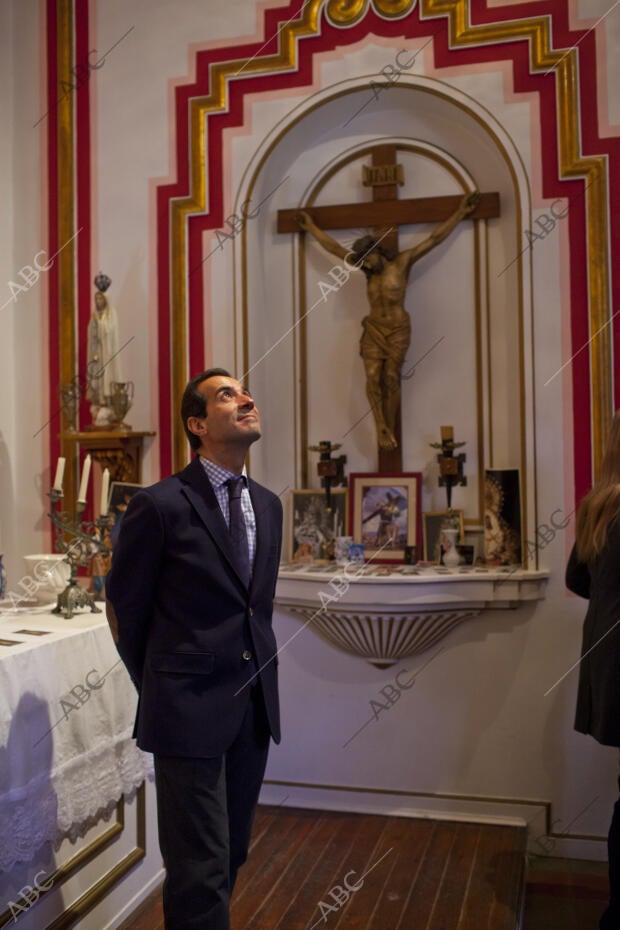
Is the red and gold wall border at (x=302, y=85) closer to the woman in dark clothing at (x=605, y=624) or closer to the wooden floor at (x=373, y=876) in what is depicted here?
the woman in dark clothing at (x=605, y=624)

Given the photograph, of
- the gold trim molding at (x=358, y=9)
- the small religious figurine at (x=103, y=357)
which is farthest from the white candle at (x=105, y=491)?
the gold trim molding at (x=358, y=9)

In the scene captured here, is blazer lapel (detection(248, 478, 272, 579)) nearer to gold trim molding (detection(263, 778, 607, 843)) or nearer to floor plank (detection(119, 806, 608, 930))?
floor plank (detection(119, 806, 608, 930))

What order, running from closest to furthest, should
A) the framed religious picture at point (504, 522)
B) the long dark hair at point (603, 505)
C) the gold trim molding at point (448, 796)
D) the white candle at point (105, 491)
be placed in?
the long dark hair at point (603, 505) < the white candle at point (105, 491) < the gold trim molding at point (448, 796) < the framed religious picture at point (504, 522)

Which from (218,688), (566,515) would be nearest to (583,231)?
(566,515)

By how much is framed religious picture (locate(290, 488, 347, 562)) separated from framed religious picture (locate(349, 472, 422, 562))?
0.22 ft

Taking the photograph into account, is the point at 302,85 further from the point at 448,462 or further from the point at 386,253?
the point at 448,462

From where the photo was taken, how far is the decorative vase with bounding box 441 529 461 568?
12.9ft

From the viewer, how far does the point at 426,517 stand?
4066 mm

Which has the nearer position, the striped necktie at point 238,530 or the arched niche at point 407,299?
the striped necktie at point 238,530

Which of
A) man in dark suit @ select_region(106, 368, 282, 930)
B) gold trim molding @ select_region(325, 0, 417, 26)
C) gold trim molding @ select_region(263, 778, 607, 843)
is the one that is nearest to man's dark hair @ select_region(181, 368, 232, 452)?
man in dark suit @ select_region(106, 368, 282, 930)

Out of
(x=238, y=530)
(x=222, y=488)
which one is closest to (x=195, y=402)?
(x=222, y=488)

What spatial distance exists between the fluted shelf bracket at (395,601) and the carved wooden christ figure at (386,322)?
71cm

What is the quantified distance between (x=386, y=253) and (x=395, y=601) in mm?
1564

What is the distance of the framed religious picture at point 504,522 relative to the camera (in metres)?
3.83
